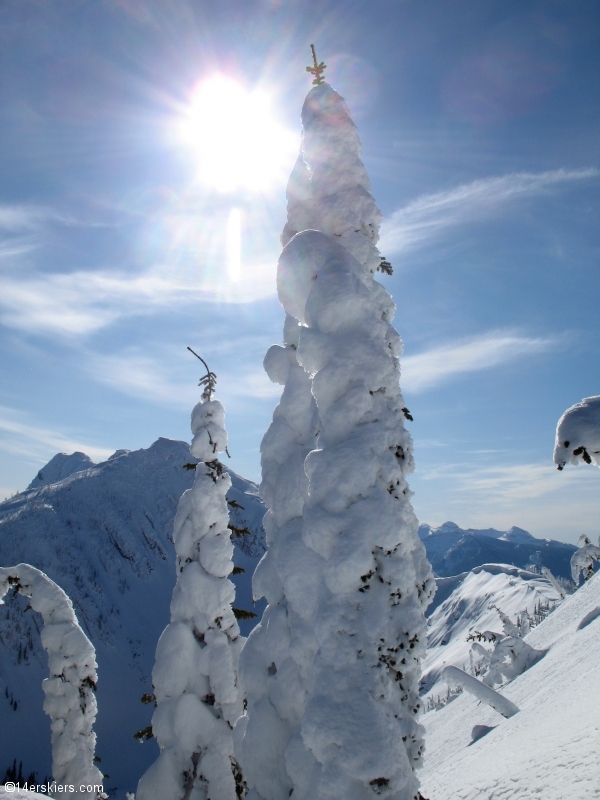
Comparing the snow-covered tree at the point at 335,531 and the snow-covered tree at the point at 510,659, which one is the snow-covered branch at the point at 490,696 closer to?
the snow-covered tree at the point at 510,659

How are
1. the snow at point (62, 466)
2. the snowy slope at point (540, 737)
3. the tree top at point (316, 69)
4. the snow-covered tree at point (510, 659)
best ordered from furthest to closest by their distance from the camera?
the snow at point (62, 466) → the snow-covered tree at point (510, 659) → the tree top at point (316, 69) → the snowy slope at point (540, 737)

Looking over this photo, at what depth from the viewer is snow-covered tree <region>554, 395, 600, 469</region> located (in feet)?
15.1

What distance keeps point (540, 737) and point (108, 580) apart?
330ft

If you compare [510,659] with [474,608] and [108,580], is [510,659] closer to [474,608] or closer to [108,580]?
[108,580]

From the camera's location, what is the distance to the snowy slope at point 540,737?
215 inches

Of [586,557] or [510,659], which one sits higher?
[586,557]

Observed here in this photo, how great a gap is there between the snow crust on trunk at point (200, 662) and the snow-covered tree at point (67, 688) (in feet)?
10.2

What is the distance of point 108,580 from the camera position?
93.6 m

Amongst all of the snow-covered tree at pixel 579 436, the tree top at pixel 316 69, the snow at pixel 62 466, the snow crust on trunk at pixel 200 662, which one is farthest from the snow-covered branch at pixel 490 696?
the snow at pixel 62 466

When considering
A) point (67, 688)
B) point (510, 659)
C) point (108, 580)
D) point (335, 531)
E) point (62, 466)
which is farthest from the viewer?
point (62, 466)

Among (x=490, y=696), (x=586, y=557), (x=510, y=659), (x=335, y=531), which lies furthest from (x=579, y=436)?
(x=586, y=557)

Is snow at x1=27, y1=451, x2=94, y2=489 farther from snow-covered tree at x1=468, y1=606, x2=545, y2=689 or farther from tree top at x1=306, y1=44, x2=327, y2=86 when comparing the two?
tree top at x1=306, y1=44, x2=327, y2=86

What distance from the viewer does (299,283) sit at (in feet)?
22.0

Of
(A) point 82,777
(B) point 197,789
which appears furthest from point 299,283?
(A) point 82,777
